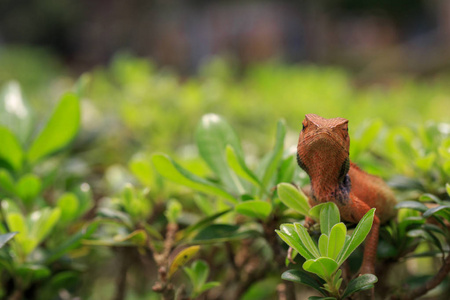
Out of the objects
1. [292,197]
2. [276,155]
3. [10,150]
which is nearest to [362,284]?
[292,197]

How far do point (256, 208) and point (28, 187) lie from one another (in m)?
0.69

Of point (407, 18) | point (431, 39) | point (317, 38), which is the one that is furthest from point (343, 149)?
point (407, 18)

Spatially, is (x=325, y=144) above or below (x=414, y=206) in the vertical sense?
above

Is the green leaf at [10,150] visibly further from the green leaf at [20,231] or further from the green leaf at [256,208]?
the green leaf at [256,208]

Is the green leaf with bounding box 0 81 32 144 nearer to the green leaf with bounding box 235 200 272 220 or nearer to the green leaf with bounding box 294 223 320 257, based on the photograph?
the green leaf with bounding box 235 200 272 220

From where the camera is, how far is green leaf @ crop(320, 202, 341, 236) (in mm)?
910

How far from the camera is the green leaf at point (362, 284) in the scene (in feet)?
2.81

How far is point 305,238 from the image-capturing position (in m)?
0.87

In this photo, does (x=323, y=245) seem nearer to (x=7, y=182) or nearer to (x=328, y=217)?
(x=328, y=217)

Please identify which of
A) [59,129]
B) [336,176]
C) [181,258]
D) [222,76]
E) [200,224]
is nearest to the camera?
[336,176]

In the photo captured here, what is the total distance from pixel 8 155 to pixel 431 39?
13.0 m

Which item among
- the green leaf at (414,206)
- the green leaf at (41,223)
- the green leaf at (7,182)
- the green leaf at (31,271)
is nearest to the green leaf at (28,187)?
the green leaf at (7,182)

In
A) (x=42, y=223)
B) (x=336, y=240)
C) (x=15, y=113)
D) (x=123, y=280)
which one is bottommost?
(x=123, y=280)

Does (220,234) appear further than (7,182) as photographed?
No
